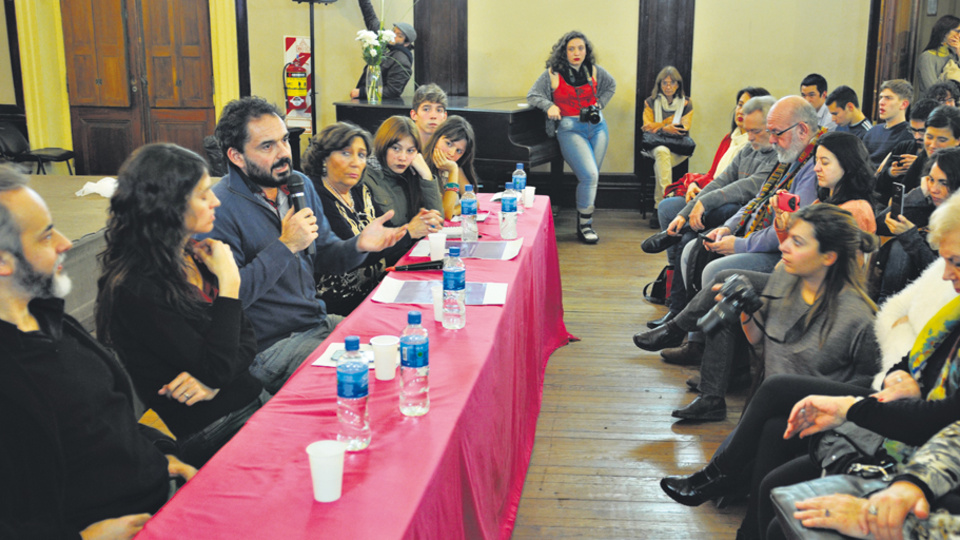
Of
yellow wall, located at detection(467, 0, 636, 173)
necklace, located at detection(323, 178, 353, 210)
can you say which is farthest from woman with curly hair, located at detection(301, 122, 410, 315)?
yellow wall, located at detection(467, 0, 636, 173)

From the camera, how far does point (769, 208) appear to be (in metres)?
3.46

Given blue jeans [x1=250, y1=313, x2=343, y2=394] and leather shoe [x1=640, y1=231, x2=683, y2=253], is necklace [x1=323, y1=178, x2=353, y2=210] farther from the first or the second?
leather shoe [x1=640, y1=231, x2=683, y2=253]

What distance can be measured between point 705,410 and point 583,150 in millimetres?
3513

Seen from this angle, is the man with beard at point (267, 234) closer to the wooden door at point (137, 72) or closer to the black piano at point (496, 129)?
the black piano at point (496, 129)

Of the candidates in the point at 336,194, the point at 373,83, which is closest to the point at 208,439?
the point at 336,194

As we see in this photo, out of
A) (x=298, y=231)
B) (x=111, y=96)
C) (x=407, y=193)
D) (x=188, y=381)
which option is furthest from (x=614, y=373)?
(x=111, y=96)

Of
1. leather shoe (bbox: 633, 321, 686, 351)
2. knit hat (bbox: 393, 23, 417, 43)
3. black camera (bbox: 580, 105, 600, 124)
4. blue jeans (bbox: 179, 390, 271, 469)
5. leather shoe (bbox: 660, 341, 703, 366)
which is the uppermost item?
knit hat (bbox: 393, 23, 417, 43)

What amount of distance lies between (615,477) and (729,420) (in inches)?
27.0

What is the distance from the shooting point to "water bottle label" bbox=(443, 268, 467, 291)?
212 centimetres

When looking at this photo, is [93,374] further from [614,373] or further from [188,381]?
[614,373]

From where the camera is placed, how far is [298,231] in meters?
2.25

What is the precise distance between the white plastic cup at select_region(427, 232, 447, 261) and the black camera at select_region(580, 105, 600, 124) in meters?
3.63

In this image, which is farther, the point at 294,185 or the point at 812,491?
the point at 294,185

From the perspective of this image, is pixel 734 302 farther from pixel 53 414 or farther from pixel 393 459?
pixel 53 414
